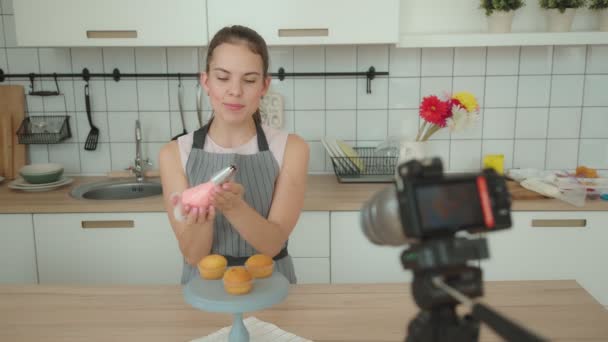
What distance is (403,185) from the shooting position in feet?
1.53

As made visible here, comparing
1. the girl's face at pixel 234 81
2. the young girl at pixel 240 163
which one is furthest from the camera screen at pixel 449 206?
the girl's face at pixel 234 81

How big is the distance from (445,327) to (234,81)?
0.83 meters

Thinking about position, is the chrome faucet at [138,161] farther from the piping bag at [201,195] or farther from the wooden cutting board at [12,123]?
the piping bag at [201,195]

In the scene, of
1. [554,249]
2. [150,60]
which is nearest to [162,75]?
[150,60]

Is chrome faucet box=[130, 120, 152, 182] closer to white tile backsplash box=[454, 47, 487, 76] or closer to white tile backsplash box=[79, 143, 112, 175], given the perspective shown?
white tile backsplash box=[79, 143, 112, 175]

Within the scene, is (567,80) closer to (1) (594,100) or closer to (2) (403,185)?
(1) (594,100)

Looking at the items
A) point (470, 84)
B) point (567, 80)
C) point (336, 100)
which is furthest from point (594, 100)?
point (336, 100)

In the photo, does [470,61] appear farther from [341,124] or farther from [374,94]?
[341,124]

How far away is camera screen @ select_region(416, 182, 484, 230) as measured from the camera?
1.52ft

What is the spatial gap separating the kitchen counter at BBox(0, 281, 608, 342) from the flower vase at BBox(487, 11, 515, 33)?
1.24 m

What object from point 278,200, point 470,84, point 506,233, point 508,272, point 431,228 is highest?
point 470,84

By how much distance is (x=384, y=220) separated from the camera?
50cm

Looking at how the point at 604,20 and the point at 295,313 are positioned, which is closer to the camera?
the point at 295,313

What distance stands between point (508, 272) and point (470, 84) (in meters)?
0.86
